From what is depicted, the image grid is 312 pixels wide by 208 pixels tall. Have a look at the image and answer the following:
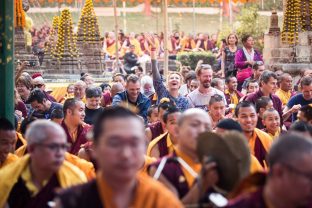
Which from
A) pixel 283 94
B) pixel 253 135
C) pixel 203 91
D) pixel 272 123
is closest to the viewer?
pixel 253 135

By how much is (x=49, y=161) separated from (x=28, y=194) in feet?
1.07

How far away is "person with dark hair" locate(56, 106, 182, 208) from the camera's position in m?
5.06

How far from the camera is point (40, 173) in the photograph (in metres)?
6.69

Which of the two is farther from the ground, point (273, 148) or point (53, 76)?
point (273, 148)

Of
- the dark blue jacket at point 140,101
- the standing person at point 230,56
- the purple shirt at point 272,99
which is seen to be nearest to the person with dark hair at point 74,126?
the dark blue jacket at point 140,101

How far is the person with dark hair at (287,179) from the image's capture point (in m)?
5.11

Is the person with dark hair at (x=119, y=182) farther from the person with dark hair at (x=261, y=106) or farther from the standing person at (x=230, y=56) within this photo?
the standing person at (x=230, y=56)

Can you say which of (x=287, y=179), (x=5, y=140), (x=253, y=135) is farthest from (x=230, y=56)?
(x=287, y=179)

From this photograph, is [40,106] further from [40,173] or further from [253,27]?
[253,27]

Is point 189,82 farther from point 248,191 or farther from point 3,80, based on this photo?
point 248,191

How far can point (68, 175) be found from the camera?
6.70 m

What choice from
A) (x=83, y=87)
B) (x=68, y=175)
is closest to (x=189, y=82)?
(x=83, y=87)

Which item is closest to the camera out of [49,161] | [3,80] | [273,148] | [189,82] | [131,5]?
[273,148]

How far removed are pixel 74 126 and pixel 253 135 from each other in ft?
6.87
